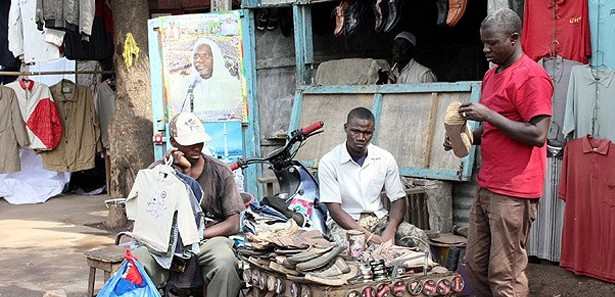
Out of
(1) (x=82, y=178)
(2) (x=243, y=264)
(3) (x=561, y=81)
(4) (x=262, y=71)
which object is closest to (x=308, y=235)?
(2) (x=243, y=264)

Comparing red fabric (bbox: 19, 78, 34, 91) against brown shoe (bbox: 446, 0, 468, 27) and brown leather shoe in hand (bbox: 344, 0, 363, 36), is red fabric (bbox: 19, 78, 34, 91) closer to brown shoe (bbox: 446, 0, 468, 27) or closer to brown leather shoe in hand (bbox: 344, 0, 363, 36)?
brown leather shoe in hand (bbox: 344, 0, 363, 36)

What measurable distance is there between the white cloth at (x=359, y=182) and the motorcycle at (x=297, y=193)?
348 millimetres

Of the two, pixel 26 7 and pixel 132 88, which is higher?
pixel 26 7

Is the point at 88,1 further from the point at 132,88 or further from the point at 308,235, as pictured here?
the point at 308,235

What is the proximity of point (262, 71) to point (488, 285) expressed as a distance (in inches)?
190

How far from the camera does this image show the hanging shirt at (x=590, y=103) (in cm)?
598

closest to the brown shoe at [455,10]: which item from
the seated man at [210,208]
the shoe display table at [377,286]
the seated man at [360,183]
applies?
the seated man at [360,183]

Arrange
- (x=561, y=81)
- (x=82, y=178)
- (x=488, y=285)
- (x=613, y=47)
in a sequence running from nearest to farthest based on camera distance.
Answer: (x=488, y=285) < (x=613, y=47) < (x=561, y=81) < (x=82, y=178)

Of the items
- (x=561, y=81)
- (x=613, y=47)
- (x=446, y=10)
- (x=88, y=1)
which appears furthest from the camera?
(x=88, y=1)

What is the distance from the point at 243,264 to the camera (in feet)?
16.1

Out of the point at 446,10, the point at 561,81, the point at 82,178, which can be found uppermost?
the point at 446,10

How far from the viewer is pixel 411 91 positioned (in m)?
7.49

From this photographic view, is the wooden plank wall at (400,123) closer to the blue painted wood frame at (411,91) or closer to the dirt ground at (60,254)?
the blue painted wood frame at (411,91)

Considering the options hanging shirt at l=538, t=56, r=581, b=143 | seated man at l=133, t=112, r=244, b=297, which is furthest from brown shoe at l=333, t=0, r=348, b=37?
seated man at l=133, t=112, r=244, b=297
